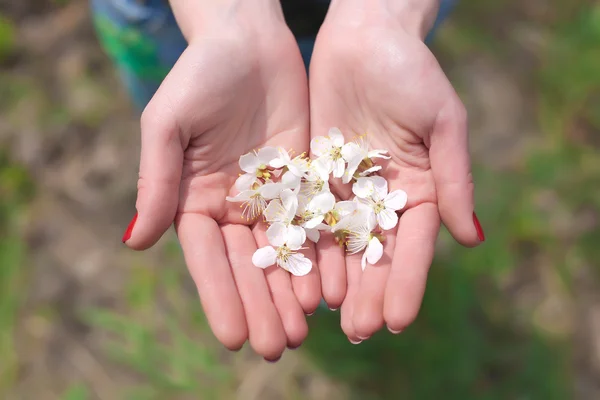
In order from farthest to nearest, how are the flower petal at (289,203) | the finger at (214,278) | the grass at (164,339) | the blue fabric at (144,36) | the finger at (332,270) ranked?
the grass at (164,339), the blue fabric at (144,36), the flower petal at (289,203), the finger at (332,270), the finger at (214,278)

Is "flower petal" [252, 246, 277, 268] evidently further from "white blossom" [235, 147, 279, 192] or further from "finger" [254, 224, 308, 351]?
"white blossom" [235, 147, 279, 192]

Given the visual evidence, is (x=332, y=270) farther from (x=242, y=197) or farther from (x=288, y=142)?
(x=288, y=142)

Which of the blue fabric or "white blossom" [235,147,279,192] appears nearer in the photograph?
"white blossom" [235,147,279,192]

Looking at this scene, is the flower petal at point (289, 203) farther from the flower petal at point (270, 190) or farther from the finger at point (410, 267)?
the finger at point (410, 267)

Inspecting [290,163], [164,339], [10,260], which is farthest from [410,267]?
[10,260]

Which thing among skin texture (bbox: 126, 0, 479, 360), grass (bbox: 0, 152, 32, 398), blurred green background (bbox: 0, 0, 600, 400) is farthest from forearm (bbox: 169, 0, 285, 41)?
grass (bbox: 0, 152, 32, 398)

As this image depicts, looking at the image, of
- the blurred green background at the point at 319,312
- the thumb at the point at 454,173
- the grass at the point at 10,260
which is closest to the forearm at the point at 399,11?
the thumb at the point at 454,173
